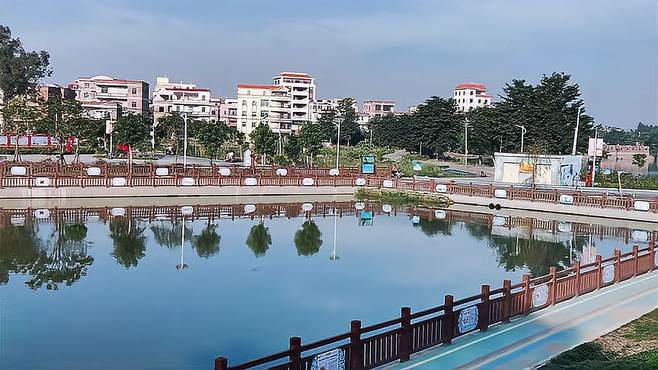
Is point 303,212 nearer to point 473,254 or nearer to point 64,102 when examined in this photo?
point 473,254

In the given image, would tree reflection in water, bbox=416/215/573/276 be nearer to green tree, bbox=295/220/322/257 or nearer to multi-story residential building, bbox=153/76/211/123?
green tree, bbox=295/220/322/257

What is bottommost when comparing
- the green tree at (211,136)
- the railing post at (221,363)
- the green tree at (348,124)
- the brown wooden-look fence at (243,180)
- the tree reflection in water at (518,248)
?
the tree reflection in water at (518,248)

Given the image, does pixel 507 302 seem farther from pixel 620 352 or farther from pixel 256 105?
pixel 256 105

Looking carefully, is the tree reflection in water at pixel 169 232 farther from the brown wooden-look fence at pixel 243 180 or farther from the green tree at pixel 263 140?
the green tree at pixel 263 140

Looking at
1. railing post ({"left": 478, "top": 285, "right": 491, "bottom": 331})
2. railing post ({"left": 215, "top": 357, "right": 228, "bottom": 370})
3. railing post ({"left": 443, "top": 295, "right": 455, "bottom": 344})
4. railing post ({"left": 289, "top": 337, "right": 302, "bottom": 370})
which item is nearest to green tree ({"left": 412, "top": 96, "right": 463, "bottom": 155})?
railing post ({"left": 478, "top": 285, "right": 491, "bottom": 331})

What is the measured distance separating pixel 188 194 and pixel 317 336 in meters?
18.9

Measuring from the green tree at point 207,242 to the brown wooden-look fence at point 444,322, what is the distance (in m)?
8.00

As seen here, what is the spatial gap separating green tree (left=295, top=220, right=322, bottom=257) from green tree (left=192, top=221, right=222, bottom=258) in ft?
7.20

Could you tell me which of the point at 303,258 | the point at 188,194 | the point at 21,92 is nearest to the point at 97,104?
the point at 21,92

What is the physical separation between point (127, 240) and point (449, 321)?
11.9m

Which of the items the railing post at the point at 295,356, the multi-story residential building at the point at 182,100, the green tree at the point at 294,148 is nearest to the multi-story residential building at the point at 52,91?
the multi-story residential building at the point at 182,100

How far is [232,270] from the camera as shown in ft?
48.3

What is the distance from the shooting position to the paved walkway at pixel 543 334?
305 inches

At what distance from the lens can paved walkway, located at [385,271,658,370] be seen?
7.74 m
